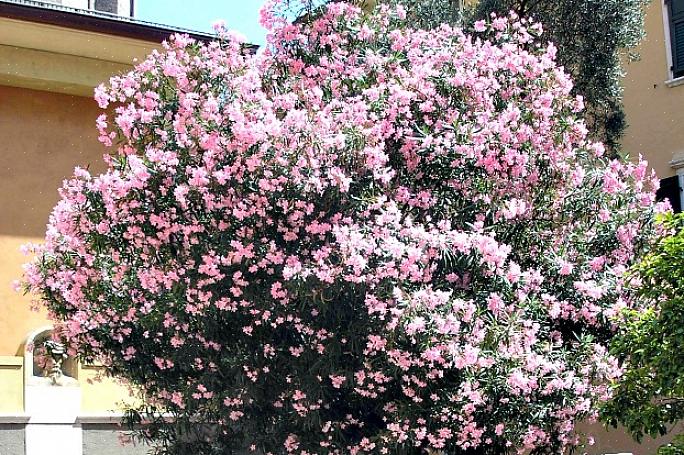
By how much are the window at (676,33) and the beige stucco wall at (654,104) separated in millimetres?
148

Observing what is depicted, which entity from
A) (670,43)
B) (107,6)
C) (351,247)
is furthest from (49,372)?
(670,43)

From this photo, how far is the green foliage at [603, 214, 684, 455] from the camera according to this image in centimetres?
909

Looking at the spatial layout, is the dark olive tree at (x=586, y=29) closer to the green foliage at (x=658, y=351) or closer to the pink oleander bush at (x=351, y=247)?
the pink oleander bush at (x=351, y=247)

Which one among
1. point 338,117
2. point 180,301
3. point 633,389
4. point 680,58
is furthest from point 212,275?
point 680,58

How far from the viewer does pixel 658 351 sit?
30.5 ft

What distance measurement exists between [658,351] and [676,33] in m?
10.5

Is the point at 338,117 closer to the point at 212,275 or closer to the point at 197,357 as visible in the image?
the point at 212,275

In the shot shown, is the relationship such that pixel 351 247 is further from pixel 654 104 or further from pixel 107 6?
pixel 107 6

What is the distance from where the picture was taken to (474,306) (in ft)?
33.8

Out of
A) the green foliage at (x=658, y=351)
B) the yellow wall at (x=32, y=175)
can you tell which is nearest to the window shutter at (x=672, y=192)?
the green foliage at (x=658, y=351)

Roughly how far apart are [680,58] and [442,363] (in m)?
10.3

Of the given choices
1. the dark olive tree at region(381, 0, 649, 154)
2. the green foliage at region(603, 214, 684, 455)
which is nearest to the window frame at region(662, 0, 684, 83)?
the dark olive tree at region(381, 0, 649, 154)

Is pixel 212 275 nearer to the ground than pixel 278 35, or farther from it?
nearer to the ground

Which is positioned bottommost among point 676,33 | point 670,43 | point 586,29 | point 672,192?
point 672,192
